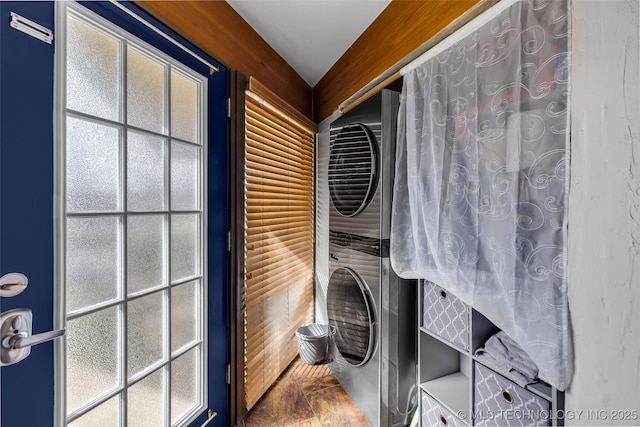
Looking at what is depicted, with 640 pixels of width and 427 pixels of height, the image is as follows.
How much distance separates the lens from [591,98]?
67 centimetres

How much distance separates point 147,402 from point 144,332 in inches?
12.2

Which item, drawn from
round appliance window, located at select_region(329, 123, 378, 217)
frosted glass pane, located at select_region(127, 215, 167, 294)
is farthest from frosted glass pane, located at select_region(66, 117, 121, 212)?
round appliance window, located at select_region(329, 123, 378, 217)

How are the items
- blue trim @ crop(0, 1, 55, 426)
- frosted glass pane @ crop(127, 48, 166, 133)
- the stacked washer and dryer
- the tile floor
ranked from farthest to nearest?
the tile floor, the stacked washer and dryer, frosted glass pane @ crop(127, 48, 166, 133), blue trim @ crop(0, 1, 55, 426)

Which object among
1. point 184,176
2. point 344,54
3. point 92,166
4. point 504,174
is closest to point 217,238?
point 184,176

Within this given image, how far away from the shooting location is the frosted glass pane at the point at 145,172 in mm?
1058

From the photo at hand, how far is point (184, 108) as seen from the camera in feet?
4.28

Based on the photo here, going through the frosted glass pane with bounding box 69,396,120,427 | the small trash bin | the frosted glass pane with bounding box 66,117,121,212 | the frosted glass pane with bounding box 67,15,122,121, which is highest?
the frosted glass pane with bounding box 67,15,122,121

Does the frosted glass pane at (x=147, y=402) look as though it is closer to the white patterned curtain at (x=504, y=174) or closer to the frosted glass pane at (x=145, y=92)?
the frosted glass pane at (x=145, y=92)

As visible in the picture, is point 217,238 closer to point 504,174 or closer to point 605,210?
point 504,174

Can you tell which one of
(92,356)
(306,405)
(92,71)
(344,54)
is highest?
(344,54)

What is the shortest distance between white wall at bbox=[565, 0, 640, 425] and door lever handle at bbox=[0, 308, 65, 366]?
1.48m

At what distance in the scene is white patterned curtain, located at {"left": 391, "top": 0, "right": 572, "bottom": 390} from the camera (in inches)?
28.9

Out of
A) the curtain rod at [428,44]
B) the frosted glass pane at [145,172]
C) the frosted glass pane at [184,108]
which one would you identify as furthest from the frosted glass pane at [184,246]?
the curtain rod at [428,44]

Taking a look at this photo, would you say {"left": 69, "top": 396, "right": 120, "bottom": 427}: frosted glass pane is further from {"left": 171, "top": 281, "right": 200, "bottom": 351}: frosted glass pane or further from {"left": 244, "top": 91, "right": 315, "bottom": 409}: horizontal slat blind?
{"left": 244, "top": 91, "right": 315, "bottom": 409}: horizontal slat blind
